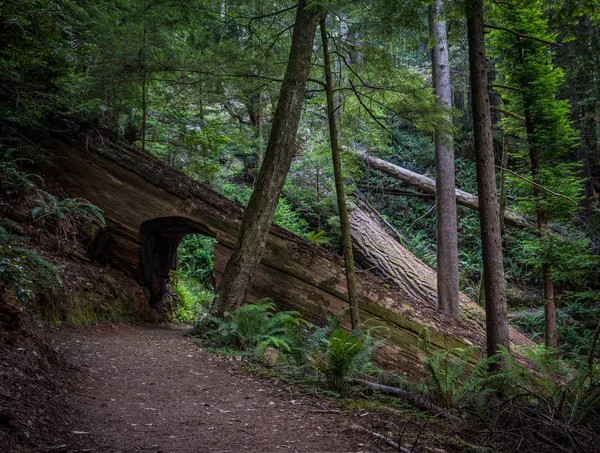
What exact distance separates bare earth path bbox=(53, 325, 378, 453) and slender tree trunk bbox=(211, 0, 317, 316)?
5.55 ft

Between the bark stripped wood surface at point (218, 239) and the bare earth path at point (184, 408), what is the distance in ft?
9.33

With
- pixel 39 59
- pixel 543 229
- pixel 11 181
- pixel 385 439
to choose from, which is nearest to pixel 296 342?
pixel 385 439

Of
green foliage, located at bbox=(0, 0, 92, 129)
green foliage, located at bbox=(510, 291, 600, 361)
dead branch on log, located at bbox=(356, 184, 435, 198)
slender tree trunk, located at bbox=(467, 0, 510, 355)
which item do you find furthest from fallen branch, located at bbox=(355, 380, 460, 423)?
dead branch on log, located at bbox=(356, 184, 435, 198)

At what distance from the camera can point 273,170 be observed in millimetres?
7688

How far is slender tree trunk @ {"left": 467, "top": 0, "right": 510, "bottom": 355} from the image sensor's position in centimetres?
623

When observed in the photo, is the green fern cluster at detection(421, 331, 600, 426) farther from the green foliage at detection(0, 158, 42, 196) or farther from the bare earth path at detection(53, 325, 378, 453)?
the green foliage at detection(0, 158, 42, 196)

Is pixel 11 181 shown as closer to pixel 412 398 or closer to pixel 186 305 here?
pixel 186 305

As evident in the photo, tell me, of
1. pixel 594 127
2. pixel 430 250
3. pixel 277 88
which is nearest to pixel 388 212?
pixel 430 250

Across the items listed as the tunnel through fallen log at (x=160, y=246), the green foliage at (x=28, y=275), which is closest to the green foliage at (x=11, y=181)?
the green foliage at (x=28, y=275)

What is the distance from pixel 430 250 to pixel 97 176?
1350 centimetres

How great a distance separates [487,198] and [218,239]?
505 centimetres

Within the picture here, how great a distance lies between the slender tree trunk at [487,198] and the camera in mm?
6230

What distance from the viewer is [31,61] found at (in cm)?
595

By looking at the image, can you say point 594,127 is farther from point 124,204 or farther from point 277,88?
point 124,204
